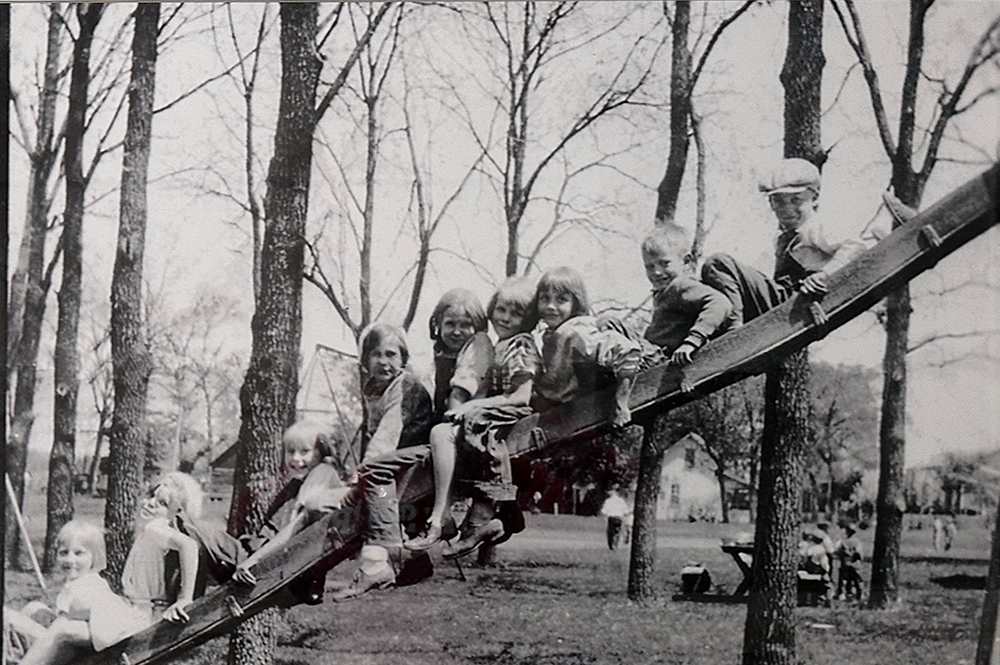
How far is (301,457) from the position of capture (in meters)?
2.98

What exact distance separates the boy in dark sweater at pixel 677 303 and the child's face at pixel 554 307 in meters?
0.23

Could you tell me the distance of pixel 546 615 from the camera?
2889mm

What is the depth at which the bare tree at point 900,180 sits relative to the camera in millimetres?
2791

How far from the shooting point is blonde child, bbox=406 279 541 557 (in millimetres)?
2838

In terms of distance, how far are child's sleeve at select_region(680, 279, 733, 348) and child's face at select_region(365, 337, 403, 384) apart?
819 mm

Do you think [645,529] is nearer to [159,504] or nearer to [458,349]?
[458,349]

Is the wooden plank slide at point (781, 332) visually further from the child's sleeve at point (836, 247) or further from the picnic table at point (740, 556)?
the picnic table at point (740, 556)

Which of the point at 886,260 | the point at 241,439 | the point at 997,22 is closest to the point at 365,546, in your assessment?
the point at 241,439

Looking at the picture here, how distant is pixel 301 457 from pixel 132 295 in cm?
75

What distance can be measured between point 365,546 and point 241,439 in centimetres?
50

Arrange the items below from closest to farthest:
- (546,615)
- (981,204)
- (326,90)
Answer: (981,204), (546,615), (326,90)

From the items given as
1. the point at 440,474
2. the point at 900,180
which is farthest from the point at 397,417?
the point at 900,180

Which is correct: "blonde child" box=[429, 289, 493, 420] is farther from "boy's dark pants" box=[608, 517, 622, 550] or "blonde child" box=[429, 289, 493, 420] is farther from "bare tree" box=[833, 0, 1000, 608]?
"bare tree" box=[833, 0, 1000, 608]

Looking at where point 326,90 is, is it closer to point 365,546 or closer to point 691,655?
point 365,546
